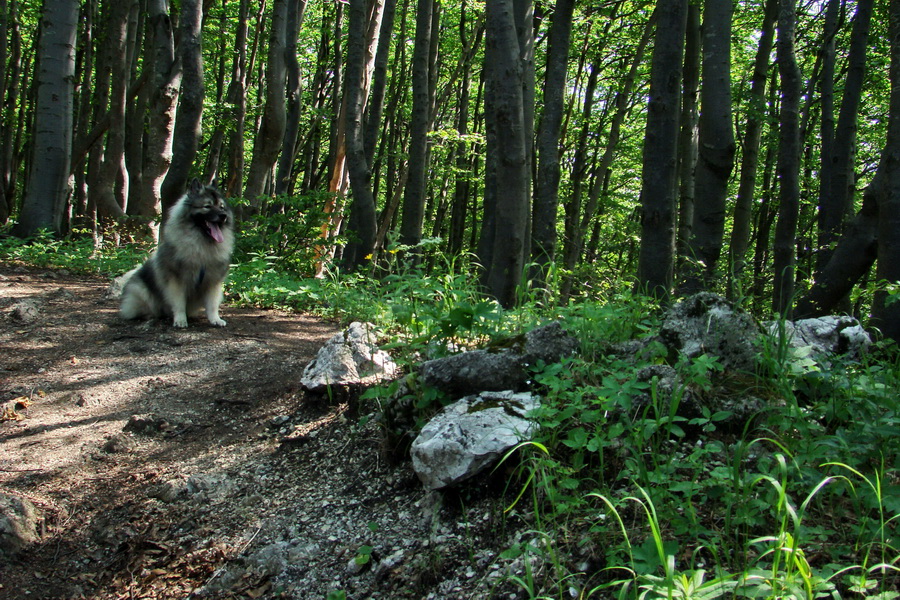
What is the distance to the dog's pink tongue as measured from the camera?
20.6 ft

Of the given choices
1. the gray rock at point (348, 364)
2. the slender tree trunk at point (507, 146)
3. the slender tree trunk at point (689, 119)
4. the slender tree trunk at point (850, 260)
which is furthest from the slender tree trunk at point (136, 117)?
the slender tree trunk at point (850, 260)

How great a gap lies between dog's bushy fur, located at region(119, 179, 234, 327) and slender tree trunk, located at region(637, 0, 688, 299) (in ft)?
13.4

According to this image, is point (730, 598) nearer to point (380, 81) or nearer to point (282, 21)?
point (380, 81)

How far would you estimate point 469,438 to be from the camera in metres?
2.81

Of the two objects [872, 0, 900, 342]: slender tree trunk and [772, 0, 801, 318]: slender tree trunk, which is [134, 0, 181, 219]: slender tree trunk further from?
[872, 0, 900, 342]: slender tree trunk

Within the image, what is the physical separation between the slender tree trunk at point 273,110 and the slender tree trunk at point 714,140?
7356 mm

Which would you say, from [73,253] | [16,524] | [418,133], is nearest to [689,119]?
[418,133]

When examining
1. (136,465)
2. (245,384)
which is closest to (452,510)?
(136,465)

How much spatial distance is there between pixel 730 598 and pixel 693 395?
109cm

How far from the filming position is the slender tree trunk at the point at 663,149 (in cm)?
593

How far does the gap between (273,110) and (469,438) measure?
10.1 m

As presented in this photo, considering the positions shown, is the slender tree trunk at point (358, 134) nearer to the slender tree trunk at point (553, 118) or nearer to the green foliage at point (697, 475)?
the slender tree trunk at point (553, 118)

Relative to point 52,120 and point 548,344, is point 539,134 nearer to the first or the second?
point 52,120

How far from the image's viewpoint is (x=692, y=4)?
1035 centimetres
